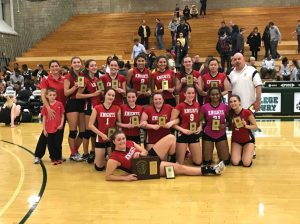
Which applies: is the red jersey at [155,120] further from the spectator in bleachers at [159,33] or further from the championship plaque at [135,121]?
the spectator in bleachers at [159,33]

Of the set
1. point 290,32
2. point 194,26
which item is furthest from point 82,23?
point 290,32

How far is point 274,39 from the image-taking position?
1512cm

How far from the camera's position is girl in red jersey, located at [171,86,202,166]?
558 cm

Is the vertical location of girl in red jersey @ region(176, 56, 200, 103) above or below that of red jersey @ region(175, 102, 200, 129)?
above

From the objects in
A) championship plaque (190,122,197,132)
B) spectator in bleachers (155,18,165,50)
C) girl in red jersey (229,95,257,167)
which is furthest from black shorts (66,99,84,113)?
spectator in bleachers (155,18,165,50)

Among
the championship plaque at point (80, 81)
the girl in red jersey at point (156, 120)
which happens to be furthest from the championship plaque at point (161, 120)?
the championship plaque at point (80, 81)

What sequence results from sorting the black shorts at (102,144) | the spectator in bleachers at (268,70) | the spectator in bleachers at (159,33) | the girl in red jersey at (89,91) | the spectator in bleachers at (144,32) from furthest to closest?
the spectator in bleachers at (144,32)
the spectator in bleachers at (159,33)
the spectator in bleachers at (268,70)
the girl in red jersey at (89,91)
the black shorts at (102,144)

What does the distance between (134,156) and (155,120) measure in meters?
0.74

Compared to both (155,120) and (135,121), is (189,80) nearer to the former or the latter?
(155,120)

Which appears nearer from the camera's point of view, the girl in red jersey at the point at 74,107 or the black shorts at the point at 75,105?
the girl in red jersey at the point at 74,107

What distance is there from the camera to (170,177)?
5168 mm

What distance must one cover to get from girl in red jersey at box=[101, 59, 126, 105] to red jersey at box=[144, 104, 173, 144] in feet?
1.82

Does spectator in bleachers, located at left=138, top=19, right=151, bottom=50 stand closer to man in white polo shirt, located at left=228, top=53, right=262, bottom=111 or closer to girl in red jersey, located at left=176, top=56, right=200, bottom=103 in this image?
girl in red jersey, located at left=176, top=56, right=200, bottom=103

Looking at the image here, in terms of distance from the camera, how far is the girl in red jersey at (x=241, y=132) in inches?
221
